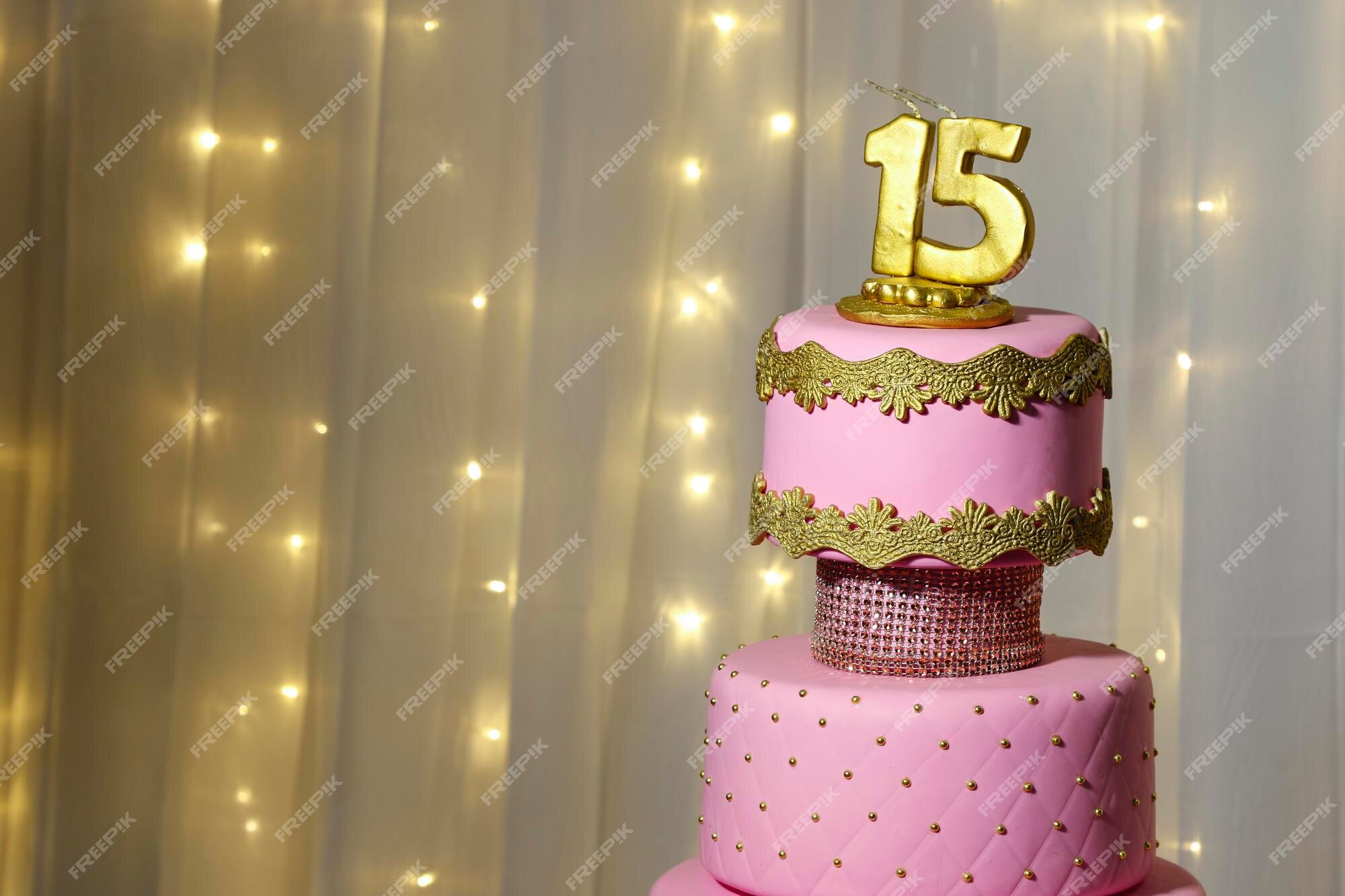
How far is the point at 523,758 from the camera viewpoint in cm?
245

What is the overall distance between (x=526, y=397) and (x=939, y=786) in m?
1.16

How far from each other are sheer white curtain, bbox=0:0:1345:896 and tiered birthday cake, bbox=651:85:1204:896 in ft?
2.77

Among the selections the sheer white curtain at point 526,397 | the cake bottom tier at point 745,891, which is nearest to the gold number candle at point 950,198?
the cake bottom tier at point 745,891

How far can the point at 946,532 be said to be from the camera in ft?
4.75

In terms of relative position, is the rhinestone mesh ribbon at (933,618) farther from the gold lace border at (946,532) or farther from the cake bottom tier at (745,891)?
the cake bottom tier at (745,891)

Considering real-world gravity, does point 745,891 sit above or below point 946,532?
below

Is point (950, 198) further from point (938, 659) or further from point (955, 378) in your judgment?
point (938, 659)

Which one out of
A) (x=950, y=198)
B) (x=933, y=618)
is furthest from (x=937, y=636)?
(x=950, y=198)

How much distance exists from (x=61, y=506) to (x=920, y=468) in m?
1.51

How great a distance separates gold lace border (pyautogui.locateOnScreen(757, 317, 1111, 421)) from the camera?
1.44m

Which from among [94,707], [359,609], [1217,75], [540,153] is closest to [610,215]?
[540,153]

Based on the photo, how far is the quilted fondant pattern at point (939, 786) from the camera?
1449mm

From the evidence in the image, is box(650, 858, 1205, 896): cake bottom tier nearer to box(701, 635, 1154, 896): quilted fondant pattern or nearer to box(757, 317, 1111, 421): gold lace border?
box(701, 635, 1154, 896): quilted fondant pattern

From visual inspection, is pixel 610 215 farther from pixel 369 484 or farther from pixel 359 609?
pixel 359 609
